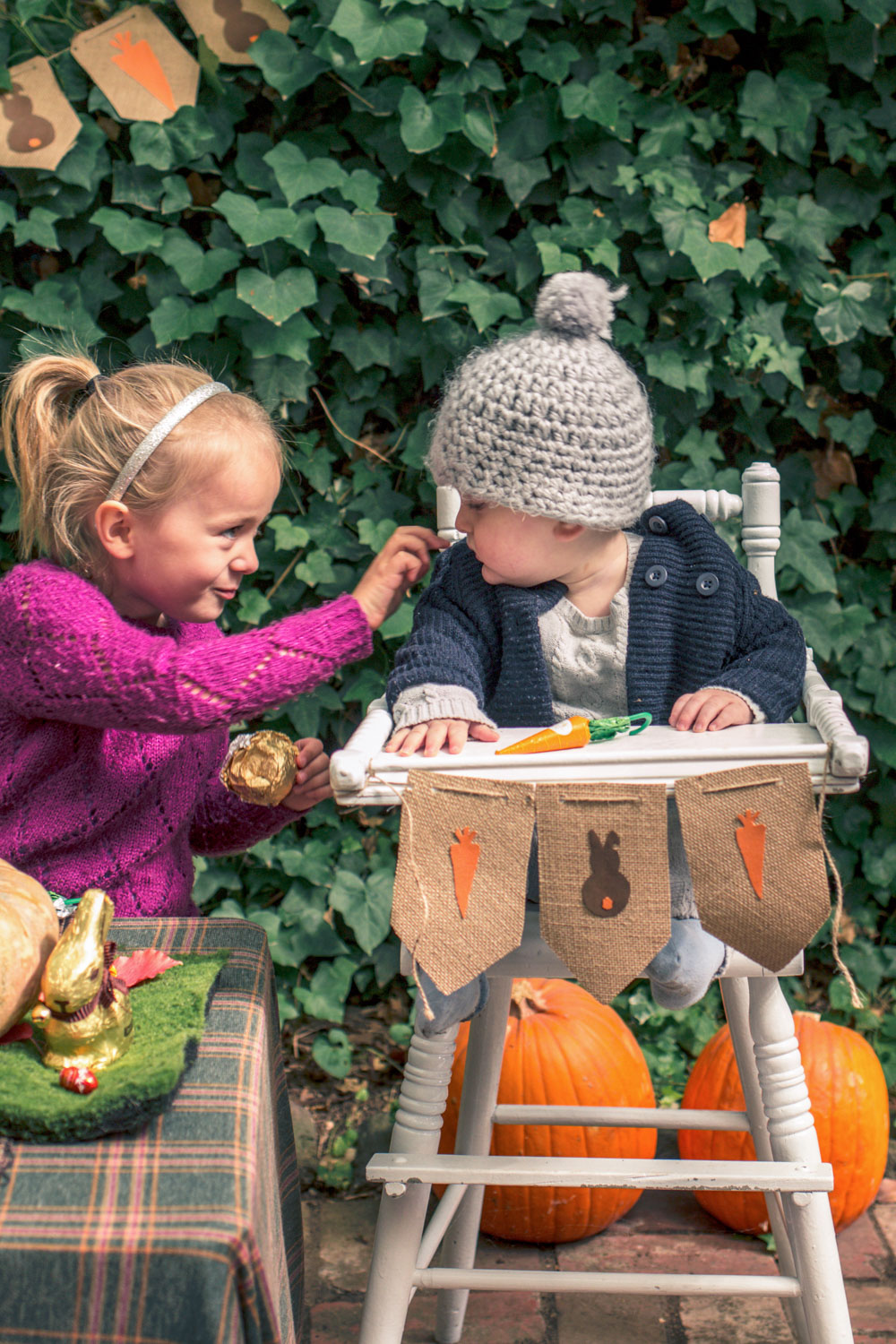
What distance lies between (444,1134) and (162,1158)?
1.16 m

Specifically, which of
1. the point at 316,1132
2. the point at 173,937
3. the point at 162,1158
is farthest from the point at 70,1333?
the point at 316,1132

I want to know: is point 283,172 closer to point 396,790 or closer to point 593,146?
point 593,146

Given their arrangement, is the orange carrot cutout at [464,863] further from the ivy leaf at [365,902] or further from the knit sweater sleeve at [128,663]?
the ivy leaf at [365,902]

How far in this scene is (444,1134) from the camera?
187 centimetres

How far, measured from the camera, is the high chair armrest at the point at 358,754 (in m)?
1.00

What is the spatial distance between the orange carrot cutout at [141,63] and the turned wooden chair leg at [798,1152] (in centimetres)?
173

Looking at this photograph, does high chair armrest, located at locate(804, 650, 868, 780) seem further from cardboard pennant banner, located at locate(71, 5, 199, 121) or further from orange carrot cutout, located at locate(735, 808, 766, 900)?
cardboard pennant banner, located at locate(71, 5, 199, 121)

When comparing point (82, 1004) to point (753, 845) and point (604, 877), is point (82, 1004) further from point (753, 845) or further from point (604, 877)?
point (753, 845)

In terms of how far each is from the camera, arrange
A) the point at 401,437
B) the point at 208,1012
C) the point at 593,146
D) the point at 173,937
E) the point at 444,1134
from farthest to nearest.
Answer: the point at 401,437 → the point at 593,146 → the point at 444,1134 → the point at 173,937 → the point at 208,1012

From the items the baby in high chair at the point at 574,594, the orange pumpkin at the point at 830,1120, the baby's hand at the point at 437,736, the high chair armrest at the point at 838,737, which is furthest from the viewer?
the orange pumpkin at the point at 830,1120

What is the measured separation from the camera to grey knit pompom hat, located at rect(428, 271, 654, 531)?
1.20 m

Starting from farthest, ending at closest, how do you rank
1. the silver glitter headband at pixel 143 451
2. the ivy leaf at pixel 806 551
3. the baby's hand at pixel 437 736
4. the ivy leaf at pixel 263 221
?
the ivy leaf at pixel 806 551 → the ivy leaf at pixel 263 221 → the silver glitter headband at pixel 143 451 → the baby's hand at pixel 437 736

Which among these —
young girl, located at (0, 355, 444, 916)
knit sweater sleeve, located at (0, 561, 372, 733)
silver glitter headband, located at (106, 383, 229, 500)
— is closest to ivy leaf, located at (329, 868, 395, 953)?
young girl, located at (0, 355, 444, 916)

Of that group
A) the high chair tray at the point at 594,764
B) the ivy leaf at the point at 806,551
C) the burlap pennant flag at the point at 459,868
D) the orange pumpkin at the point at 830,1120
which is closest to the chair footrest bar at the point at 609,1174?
the burlap pennant flag at the point at 459,868
